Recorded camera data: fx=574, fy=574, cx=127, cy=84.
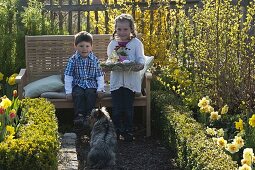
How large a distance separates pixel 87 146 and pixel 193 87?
62.6 inches

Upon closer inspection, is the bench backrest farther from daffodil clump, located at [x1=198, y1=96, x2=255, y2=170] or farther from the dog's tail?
the dog's tail

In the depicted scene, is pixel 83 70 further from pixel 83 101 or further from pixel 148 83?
pixel 148 83

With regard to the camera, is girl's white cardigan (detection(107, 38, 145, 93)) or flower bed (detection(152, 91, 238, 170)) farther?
girl's white cardigan (detection(107, 38, 145, 93))

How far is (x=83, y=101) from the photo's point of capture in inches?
269

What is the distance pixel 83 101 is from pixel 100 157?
1.39 metres

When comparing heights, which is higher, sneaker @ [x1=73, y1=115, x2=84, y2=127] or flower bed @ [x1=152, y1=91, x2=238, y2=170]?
flower bed @ [x1=152, y1=91, x2=238, y2=170]

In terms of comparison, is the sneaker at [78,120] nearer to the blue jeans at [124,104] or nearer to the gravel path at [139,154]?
the gravel path at [139,154]

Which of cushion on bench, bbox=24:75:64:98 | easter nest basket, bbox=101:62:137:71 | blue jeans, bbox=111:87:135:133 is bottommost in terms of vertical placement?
blue jeans, bbox=111:87:135:133

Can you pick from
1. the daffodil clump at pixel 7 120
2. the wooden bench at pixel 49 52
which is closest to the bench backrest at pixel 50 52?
the wooden bench at pixel 49 52

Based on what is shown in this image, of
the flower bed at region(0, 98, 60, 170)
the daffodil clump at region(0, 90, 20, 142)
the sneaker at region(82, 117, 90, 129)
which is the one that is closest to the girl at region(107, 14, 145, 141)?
the sneaker at region(82, 117, 90, 129)

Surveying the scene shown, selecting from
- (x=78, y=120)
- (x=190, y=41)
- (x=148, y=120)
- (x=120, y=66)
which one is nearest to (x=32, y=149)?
(x=78, y=120)

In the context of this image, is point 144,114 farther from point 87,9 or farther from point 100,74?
point 87,9

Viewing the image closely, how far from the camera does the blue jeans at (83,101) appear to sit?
22.3 ft

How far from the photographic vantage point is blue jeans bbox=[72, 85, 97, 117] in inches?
267
